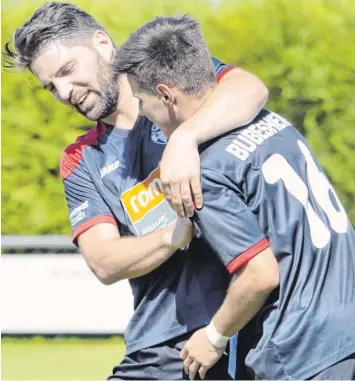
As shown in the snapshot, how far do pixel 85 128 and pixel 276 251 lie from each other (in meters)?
5.35

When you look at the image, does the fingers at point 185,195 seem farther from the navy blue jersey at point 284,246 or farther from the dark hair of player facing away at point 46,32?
the dark hair of player facing away at point 46,32

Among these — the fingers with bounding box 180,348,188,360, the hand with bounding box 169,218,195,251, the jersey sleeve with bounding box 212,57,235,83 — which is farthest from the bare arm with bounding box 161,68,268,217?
the fingers with bounding box 180,348,188,360

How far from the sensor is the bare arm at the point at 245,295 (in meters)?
2.88

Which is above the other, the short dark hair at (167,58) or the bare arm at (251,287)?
the short dark hair at (167,58)

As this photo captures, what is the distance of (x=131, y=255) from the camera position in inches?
134

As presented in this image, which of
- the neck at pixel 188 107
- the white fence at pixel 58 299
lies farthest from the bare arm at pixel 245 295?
the white fence at pixel 58 299

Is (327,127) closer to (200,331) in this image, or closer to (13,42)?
(13,42)

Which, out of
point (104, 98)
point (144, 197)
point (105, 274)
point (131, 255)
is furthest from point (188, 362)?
point (104, 98)

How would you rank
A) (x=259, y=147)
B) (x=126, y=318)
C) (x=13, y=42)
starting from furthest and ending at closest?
(x=126, y=318) < (x=13, y=42) < (x=259, y=147)

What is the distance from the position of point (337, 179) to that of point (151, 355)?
4613 millimetres

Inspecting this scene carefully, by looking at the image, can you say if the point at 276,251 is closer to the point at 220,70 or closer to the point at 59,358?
the point at 220,70

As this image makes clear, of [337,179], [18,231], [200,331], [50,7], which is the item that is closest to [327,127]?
[337,179]

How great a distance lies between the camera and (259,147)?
2.98m

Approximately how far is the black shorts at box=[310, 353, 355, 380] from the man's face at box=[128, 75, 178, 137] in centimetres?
92
